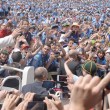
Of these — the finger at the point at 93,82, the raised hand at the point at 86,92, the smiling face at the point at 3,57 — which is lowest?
the smiling face at the point at 3,57

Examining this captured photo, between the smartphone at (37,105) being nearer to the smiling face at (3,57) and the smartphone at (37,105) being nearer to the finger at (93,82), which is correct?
the finger at (93,82)

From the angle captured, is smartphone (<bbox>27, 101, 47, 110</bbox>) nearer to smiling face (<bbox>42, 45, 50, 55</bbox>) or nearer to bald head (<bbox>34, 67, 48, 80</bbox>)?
bald head (<bbox>34, 67, 48, 80</bbox>)

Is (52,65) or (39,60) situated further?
(52,65)

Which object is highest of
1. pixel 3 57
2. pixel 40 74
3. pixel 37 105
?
pixel 37 105

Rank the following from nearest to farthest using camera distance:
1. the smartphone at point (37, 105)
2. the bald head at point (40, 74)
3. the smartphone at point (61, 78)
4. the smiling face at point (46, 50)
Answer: the smartphone at point (37, 105), the bald head at point (40, 74), the smartphone at point (61, 78), the smiling face at point (46, 50)

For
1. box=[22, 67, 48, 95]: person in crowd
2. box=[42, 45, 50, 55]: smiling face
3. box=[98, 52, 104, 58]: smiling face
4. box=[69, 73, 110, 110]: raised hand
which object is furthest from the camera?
box=[98, 52, 104, 58]: smiling face

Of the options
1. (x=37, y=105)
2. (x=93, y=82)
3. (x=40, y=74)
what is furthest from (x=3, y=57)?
(x=93, y=82)

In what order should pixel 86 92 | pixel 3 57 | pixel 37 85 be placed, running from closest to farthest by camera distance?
pixel 86 92 < pixel 37 85 < pixel 3 57

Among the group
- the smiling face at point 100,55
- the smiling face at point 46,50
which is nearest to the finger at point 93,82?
the smiling face at point 46,50

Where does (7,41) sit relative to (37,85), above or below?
above

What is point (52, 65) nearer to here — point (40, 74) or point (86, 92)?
point (40, 74)

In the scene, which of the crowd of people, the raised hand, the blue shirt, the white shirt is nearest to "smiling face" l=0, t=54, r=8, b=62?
the crowd of people

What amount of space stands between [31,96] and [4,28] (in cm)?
560

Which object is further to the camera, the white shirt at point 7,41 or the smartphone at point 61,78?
the smartphone at point 61,78
